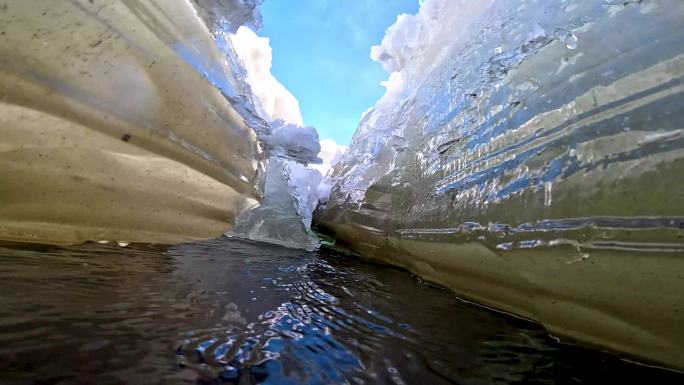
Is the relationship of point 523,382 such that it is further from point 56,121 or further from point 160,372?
point 56,121

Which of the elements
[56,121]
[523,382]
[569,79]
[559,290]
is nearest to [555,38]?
[569,79]

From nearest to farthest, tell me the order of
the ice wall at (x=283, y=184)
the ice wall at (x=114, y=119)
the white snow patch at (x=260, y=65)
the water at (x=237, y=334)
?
the water at (x=237, y=334) → the ice wall at (x=114, y=119) → the ice wall at (x=283, y=184) → the white snow patch at (x=260, y=65)

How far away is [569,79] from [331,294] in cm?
100

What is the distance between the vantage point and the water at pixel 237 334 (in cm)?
47

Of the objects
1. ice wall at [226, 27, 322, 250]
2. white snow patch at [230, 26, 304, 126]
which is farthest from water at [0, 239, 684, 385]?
white snow patch at [230, 26, 304, 126]

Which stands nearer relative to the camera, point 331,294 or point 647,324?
point 647,324

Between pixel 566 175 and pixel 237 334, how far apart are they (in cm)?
91

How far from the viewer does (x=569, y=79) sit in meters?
0.99

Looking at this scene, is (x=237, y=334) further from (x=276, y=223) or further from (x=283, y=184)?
(x=283, y=184)

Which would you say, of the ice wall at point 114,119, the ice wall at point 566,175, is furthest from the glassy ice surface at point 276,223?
the ice wall at point 566,175

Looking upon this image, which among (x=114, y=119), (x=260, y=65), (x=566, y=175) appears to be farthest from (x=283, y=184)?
(x=260, y=65)

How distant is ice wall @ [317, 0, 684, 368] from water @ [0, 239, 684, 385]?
0.13 metres

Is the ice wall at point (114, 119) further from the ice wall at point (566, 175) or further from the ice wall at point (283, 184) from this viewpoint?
the ice wall at point (566, 175)

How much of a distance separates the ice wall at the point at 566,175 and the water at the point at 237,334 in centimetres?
13
